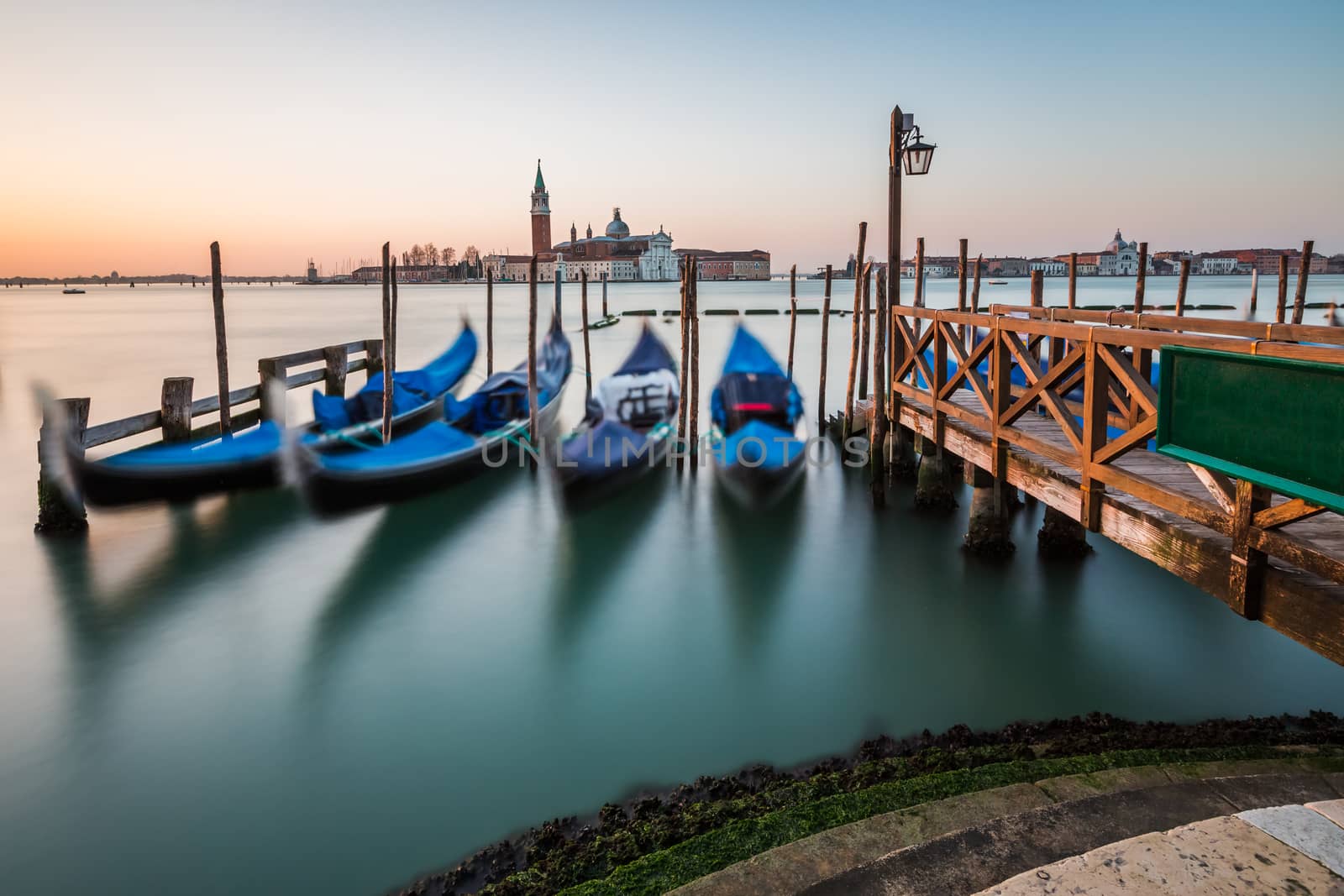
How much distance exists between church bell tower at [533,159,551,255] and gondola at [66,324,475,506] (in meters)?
90.3

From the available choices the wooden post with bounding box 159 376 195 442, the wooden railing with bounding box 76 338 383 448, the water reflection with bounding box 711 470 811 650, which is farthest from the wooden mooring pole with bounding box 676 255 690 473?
the wooden post with bounding box 159 376 195 442

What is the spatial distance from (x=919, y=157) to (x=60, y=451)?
6.07 m

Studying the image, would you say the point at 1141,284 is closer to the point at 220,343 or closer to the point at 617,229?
the point at 220,343

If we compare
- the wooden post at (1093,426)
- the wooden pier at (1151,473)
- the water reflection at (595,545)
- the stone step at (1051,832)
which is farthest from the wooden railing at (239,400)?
the wooden post at (1093,426)

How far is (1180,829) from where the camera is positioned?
1.96m

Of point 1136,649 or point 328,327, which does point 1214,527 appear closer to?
point 1136,649

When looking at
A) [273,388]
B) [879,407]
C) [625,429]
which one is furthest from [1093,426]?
[273,388]

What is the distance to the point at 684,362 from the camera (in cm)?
812

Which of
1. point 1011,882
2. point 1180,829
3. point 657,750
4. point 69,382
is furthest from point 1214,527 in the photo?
point 69,382

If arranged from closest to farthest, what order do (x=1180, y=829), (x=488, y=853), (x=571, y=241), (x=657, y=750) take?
(x=1180, y=829) → (x=488, y=853) → (x=657, y=750) → (x=571, y=241)

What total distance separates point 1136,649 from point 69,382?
57.7 feet

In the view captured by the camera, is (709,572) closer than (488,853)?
No

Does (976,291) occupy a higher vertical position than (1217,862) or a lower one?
higher

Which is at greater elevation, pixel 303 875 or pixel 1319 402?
pixel 1319 402
